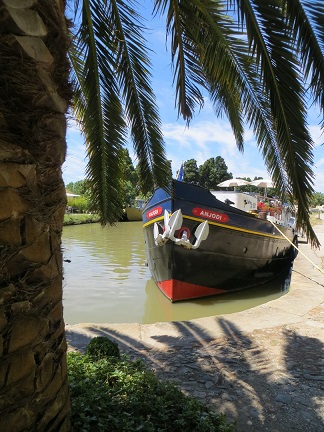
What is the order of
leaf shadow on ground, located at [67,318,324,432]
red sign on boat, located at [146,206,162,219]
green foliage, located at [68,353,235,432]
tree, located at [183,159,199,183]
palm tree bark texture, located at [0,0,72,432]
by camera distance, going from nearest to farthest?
palm tree bark texture, located at [0,0,72,432]
green foliage, located at [68,353,235,432]
leaf shadow on ground, located at [67,318,324,432]
red sign on boat, located at [146,206,162,219]
tree, located at [183,159,199,183]

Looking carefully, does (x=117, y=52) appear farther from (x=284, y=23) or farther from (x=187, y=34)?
(x=284, y=23)

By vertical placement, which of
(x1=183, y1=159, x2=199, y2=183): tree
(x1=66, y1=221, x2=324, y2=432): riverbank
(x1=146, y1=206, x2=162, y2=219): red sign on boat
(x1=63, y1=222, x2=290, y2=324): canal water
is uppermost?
(x1=183, y1=159, x2=199, y2=183): tree

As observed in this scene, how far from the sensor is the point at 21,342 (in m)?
1.50

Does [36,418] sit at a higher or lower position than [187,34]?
lower

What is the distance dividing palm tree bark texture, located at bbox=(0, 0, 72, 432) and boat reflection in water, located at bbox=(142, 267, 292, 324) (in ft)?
20.9

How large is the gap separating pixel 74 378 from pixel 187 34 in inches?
133

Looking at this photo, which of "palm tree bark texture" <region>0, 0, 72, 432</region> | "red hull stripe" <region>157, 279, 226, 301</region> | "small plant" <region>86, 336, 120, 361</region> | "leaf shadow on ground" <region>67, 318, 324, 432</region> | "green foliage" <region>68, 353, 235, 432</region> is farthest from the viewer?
"red hull stripe" <region>157, 279, 226, 301</region>

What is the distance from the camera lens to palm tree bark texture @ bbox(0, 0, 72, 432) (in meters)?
1.45

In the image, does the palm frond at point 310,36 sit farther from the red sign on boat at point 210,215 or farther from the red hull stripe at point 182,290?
the red hull stripe at point 182,290

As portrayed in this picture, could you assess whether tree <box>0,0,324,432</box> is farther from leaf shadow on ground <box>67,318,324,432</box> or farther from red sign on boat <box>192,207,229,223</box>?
red sign on boat <box>192,207,229,223</box>

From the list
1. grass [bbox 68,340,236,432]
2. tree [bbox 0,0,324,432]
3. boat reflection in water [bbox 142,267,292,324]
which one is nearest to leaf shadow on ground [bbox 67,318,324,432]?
grass [bbox 68,340,236,432]

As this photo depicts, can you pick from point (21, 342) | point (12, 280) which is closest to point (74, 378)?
point (21, 342)

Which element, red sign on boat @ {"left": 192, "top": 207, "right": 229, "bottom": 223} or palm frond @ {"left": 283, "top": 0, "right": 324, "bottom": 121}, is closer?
palm frond @ {"left": 283, "top": 0, "right": 324, "bottom": 121}

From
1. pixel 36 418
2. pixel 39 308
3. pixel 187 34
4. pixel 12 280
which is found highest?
A: pixel 187 34
